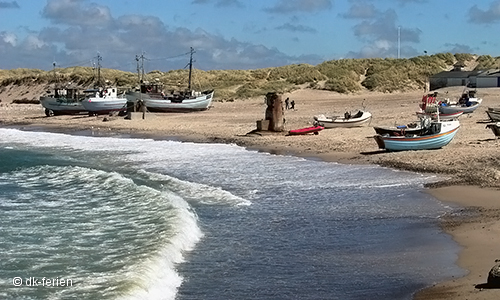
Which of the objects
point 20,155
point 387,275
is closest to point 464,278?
point 387,275

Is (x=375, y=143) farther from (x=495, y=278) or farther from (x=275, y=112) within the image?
(x=495, y=278)

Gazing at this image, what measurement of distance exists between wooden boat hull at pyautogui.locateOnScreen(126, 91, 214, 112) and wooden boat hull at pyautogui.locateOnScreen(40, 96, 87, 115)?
14.1ft

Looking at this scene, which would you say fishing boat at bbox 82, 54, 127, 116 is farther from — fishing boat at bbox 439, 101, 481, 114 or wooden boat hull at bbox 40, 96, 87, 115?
fishing boat at bbox 439, 101, 481, 114

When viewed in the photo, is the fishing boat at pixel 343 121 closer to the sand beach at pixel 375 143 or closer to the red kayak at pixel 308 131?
the sand beach at pixel 375 143

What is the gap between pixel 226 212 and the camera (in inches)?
582

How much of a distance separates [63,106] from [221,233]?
38.2 metres

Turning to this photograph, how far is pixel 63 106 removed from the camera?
48.7m

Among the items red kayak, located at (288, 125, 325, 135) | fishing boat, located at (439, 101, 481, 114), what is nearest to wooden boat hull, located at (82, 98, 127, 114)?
red kayak, located at (288, 125, 325, 135)

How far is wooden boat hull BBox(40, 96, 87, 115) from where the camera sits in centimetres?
4862

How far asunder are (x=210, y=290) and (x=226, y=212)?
17.8 feet

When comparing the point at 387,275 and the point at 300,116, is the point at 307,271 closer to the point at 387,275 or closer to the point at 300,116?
the point at 387,275

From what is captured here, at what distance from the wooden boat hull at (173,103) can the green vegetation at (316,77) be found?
8238mm

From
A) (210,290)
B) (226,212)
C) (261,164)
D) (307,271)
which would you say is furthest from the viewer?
(261,164)

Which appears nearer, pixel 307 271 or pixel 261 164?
pixel 307 271
